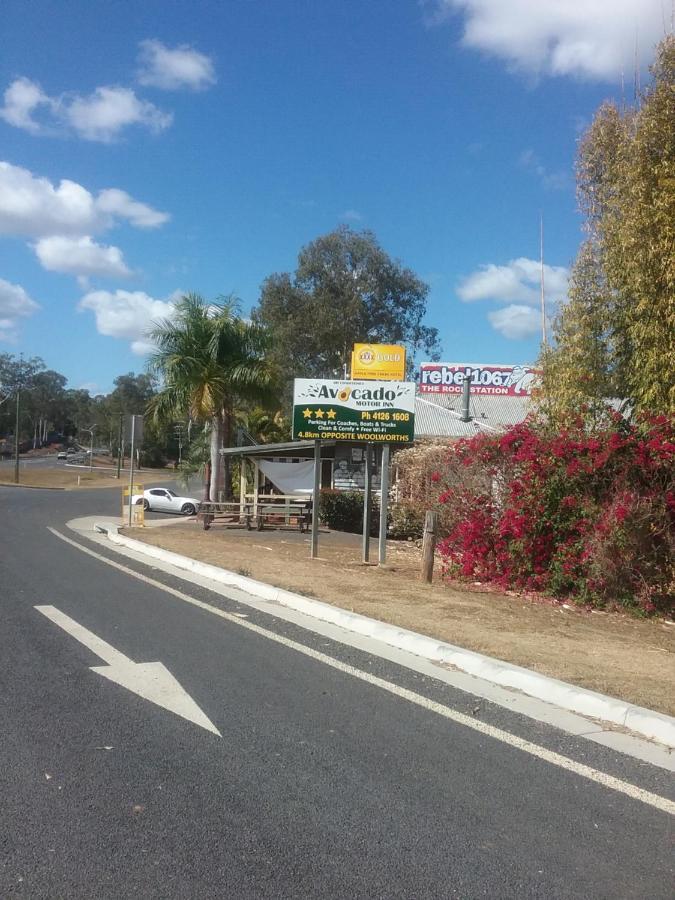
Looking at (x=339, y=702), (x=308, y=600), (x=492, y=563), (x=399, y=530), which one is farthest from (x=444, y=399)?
(x=339, y=702)

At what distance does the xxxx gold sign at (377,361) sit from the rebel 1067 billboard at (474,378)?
21.0 m

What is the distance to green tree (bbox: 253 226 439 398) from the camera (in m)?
45.0

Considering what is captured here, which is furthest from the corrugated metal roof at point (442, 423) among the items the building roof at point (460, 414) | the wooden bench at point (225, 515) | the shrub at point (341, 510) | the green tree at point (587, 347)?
the green tree at point (587, 347)

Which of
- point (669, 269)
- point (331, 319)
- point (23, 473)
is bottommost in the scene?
point (23, 473)

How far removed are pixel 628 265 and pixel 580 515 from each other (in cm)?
360

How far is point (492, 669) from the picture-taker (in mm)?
7141

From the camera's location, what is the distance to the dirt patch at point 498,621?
712 centimetres

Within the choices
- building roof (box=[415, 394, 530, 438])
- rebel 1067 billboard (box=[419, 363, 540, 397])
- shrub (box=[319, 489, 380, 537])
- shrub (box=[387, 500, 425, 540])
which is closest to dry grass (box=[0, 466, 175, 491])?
rebel 1067 billboard (box=[419, 363, 540, 397])

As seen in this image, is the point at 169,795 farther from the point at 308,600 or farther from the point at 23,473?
the point at 23,473

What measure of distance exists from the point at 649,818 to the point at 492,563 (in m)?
8.21

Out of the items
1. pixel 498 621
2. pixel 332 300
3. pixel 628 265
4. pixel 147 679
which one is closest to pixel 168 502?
pixel 332 300

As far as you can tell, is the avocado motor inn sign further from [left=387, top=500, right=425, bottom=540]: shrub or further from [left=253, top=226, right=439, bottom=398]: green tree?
[left=253, top=226, right=439, bottom=398]: green tree

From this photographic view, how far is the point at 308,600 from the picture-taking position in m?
10.3

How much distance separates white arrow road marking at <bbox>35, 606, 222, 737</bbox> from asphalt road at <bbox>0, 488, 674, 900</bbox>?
86mm
